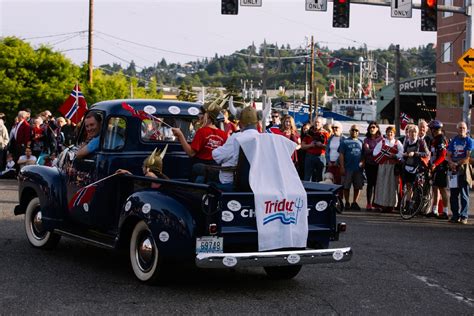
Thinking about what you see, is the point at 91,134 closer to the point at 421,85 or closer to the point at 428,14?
the point at 428,14

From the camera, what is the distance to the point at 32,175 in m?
10.3

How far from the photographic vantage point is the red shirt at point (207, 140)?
8867 millimetres

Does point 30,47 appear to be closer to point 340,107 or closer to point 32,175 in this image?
point 32,175

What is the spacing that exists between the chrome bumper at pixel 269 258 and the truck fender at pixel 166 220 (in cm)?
22

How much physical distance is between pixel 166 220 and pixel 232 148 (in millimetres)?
988

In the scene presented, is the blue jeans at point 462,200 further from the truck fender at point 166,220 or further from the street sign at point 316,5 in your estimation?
the street sign at point 316,5

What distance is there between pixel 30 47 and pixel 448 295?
1746 inches

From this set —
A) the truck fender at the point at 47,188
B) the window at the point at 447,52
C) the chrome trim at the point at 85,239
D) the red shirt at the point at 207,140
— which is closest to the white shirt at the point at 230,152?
the red shirt at the point at 207,140

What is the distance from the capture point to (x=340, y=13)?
23.8 meters

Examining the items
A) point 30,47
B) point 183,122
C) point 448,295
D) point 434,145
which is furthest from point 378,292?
point 30,47

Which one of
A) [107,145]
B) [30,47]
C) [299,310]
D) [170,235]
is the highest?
[30,47]

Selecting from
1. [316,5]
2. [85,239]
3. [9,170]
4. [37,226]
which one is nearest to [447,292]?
[85,239]

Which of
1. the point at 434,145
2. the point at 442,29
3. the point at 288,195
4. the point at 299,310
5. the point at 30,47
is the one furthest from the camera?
the point at 442,29

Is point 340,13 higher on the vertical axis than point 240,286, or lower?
higher
